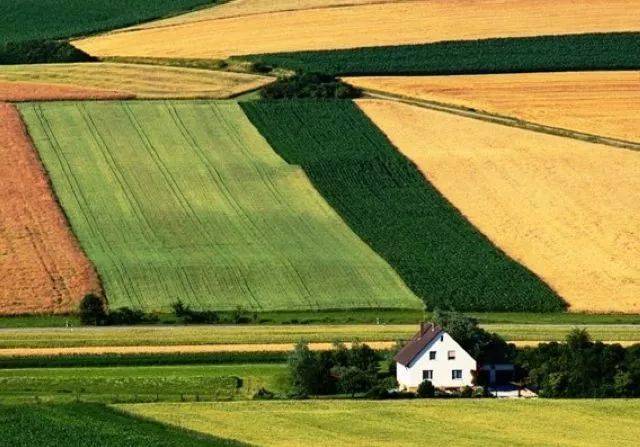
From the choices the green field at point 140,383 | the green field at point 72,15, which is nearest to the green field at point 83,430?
the green field at point 140,383

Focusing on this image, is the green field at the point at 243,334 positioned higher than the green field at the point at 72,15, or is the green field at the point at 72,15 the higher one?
the green field at the point at 72,15

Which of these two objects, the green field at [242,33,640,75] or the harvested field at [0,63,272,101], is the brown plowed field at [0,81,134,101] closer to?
the harvested field at [0,63,272,101]

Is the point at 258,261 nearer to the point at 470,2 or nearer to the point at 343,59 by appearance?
the point at 343,59

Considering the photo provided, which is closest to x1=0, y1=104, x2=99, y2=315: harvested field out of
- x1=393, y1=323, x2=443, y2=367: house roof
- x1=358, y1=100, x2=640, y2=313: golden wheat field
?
x1=393, y1=323, x2=443, y2=367: house roof

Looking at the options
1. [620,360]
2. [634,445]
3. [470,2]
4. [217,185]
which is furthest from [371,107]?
[634,445]

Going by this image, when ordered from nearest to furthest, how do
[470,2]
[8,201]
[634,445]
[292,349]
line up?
[634,445], [292,349], [8,201], [470,2]

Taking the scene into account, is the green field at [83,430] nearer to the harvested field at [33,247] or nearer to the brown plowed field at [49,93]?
the harvested field at [33,247]
